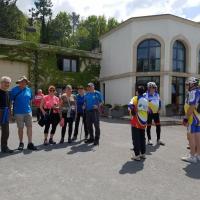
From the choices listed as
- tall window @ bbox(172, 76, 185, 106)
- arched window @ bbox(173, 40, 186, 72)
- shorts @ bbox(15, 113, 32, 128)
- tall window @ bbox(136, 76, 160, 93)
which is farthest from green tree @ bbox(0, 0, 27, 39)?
shorts @ bbox(15, 113, 32, 128)

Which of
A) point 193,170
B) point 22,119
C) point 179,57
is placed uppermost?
point 179,57

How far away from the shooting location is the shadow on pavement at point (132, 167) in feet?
20.3

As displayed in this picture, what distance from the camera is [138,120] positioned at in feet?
23.5

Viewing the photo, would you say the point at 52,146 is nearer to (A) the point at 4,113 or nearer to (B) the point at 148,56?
(A) the point at 4,113

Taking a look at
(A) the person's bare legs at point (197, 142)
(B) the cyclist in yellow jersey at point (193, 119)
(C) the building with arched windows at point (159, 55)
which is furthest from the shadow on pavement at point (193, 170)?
(C) the building with arched windows at point (159, 55)

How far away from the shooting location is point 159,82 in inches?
961

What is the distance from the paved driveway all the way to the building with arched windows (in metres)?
16.6

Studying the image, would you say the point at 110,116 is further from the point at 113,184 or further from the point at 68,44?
the point at 68,44

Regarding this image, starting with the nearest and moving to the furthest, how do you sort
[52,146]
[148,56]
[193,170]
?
1. [193,170]
2. [52,146]
3. [148,56]

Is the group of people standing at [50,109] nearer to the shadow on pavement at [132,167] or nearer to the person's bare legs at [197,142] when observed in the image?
the shadow on pavement at [132,167]

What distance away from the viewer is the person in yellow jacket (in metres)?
7.17

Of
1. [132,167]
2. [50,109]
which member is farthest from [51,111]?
[132,167]

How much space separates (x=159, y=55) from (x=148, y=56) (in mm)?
956

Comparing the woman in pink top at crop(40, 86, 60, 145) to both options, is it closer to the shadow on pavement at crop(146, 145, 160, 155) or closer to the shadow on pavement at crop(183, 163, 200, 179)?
the shadow on pavement at crop(146, 145, 160, 155)
